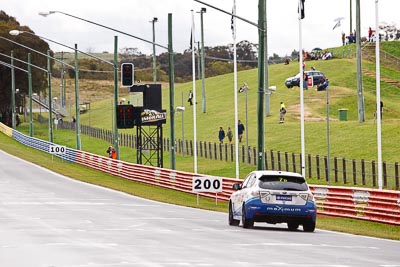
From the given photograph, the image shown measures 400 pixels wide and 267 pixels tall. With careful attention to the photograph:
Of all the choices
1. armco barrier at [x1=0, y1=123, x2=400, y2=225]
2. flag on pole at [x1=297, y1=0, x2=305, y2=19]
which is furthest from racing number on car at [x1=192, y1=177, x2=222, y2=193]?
flag on pole at [x1=297, y1=0, x2=305, y2=19]

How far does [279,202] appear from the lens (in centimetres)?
2777

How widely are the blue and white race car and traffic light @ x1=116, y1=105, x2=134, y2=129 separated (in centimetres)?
3202

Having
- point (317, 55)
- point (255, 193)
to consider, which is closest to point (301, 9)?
point (255, 193)

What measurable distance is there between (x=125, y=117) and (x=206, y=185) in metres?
21.8

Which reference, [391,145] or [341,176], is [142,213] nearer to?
[341,176]

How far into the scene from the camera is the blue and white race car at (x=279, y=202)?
27766mm

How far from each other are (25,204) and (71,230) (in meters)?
13.3

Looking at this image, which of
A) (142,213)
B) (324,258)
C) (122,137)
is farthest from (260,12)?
(122,137)

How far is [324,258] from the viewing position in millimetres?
18766

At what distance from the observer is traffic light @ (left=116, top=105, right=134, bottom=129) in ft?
196

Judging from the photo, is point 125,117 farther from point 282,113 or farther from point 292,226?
point 292,226

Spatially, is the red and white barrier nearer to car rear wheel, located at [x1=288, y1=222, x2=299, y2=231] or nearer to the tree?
car rear wheel, located at [x1=288, y1=222, x2=299, y2=231]

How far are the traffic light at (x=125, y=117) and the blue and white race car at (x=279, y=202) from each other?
3202 cm

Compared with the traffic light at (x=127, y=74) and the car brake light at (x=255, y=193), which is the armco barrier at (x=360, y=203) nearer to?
the car brake light at (x=255, y=193)
